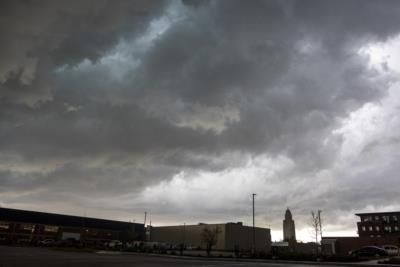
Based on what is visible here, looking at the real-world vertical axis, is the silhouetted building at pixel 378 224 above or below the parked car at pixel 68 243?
above

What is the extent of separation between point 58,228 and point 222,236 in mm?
68177

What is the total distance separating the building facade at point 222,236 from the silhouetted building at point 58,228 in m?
25.0

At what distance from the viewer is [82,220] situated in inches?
5989

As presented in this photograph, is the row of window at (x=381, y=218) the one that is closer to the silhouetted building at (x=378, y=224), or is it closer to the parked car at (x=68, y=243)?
the silhouetted building at (x=378, y=224)

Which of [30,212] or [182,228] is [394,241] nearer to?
[182,228]

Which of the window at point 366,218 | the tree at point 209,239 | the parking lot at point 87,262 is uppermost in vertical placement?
the window at point 366,218

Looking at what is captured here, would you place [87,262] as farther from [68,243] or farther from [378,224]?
[378,224]

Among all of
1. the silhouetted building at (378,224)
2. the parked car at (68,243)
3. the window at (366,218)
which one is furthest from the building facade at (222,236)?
the window at (366,218)

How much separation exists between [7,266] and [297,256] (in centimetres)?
3923

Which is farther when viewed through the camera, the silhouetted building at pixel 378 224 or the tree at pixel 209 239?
the silhouetted building at pixel 378 224

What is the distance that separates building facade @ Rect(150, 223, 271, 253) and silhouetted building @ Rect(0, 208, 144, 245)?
82.0 feet

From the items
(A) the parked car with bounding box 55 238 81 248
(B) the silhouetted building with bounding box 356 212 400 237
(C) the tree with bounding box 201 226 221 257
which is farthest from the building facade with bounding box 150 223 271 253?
(B) the silhouetted building with bounding box 356 212 400 237

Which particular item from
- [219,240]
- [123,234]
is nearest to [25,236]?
[123,234]

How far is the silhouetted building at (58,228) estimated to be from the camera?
132375mm
